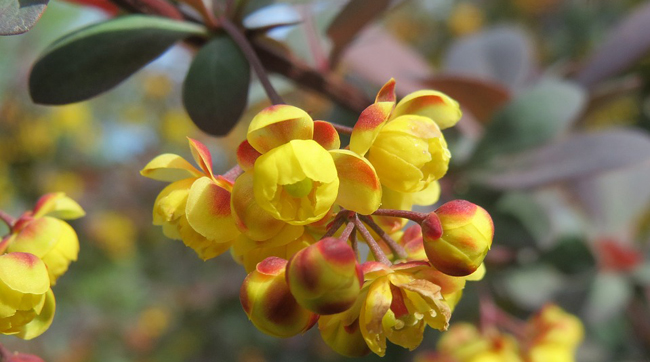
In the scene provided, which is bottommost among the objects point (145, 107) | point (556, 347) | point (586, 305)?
point (145, 107)

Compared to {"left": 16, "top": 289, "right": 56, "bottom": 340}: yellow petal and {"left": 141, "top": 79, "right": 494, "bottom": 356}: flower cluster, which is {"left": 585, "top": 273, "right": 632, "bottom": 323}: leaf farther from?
{"left": 16, "top": 289, "right": 56, "bottom": 340}: yellow petal

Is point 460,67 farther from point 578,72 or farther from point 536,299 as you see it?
point 536,299

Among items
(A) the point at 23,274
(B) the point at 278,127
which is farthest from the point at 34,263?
(B) the point at 278,127

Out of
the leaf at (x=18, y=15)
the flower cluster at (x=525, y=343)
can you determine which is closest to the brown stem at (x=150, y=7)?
the leaf at (x=18, y=15)

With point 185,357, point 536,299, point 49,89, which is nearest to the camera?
point 49,89

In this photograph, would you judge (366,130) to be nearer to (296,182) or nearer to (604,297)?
(296,182)

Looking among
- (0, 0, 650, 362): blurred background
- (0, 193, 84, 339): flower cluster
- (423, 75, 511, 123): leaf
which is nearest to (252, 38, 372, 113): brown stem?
(0, 0, 650, 362): blurred background

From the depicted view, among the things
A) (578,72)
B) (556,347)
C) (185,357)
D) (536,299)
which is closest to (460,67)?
(578,72)
